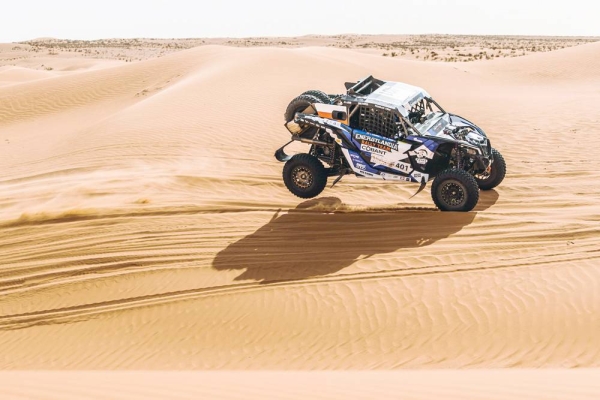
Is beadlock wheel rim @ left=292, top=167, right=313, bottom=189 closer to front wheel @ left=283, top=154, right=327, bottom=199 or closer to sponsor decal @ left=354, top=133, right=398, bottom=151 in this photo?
front wheel @ left=283, top=154, right=327, bottom=199

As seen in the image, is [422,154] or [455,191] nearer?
[455,191]

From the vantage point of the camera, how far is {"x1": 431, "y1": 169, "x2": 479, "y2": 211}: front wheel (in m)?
10.0

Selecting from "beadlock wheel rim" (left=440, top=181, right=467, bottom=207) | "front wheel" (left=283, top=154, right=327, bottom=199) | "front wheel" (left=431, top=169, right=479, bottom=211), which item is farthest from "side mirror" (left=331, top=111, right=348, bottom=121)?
"beadlock wheel rim" (left=440, top=181, right=467, bottom=207)

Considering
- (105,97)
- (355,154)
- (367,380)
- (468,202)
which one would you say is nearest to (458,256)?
Answer: (468,202)

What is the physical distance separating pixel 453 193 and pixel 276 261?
3211 millimetres

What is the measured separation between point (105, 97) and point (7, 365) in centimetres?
1982

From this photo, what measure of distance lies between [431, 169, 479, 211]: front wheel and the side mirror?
6.31 feet

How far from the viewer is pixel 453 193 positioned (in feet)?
33.5

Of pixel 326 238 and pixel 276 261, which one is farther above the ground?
pixel 326 238

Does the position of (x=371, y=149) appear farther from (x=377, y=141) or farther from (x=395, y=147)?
(x=395, y=147)

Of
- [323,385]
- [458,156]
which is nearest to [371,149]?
[458,156]

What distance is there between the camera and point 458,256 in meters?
9.02

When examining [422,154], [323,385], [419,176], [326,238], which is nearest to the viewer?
[323,385]

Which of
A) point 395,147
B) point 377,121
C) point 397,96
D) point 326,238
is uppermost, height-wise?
point 397,96
